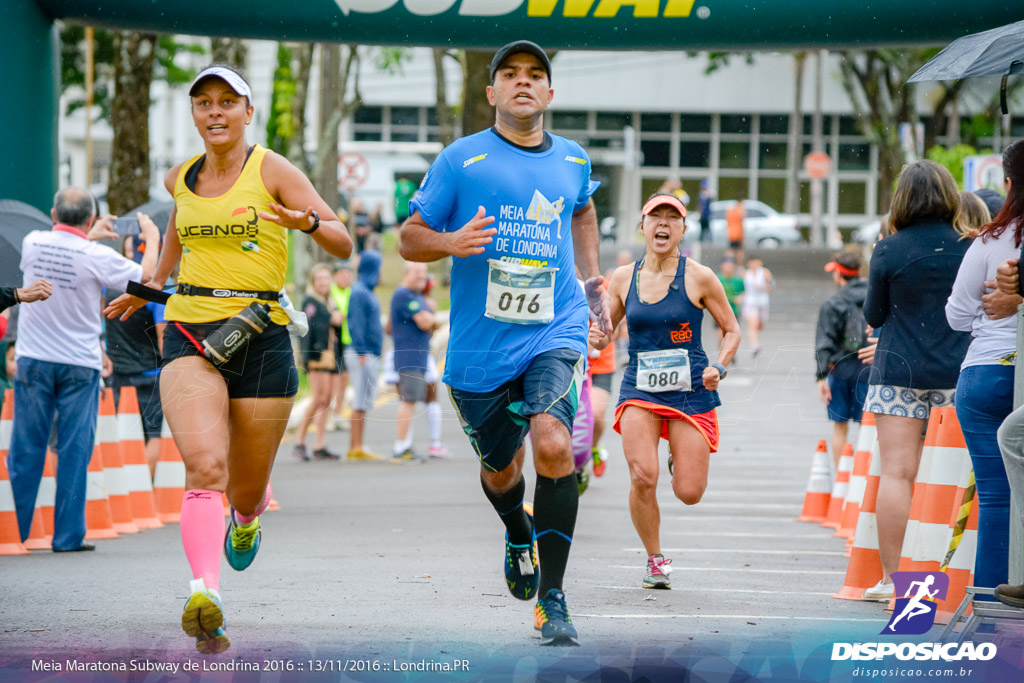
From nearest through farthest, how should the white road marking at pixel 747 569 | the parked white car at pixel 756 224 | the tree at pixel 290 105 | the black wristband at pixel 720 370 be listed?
the black wristband at pixel 720 370 < the white road marking at pixel 747 569 < the tree at pixel 290 105 < the parked white car at pixel 756 224

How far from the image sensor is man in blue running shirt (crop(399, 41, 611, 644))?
208 inches

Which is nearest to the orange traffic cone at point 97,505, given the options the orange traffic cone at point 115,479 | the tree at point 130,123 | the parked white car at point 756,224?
the orange traffic cone at point 115,479

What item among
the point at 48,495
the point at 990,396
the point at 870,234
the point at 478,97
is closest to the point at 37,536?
the point at 48,495

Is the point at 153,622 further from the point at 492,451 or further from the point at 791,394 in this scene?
the point at 791,394

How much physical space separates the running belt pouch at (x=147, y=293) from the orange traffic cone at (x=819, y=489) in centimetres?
583

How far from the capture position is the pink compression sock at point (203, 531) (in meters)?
5.04

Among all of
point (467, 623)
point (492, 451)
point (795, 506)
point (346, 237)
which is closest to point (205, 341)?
point (346, 237)

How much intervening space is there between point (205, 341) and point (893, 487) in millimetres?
3240

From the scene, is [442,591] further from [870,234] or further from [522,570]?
[870,234]

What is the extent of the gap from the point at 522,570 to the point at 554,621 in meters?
0.55

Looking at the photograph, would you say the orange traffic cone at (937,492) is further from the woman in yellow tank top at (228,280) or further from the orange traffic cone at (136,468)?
the orange traffic cone at (136,468)

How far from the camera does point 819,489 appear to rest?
10.4m

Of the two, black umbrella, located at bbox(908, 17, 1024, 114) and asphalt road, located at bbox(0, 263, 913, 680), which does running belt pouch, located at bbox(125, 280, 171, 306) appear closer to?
asphalt road, located at bbox(0, 263, 913, 680)

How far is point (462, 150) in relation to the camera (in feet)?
17.8
